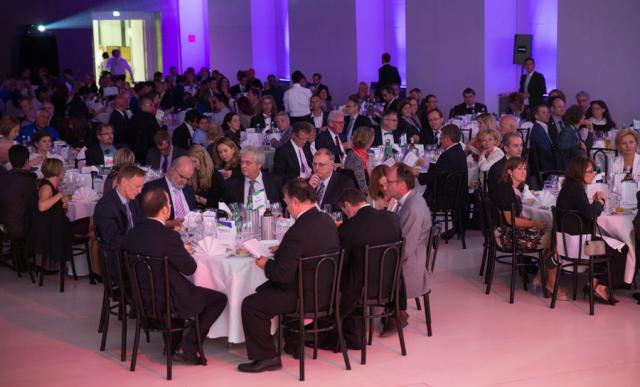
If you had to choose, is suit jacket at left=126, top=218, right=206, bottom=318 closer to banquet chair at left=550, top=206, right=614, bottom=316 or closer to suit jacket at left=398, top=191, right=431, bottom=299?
suit jacket at left=398, top=191, right=431, bottom=299

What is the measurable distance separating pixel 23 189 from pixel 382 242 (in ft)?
12.2

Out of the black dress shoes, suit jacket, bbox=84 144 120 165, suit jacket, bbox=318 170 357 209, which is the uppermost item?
suit jacket, bbox=84 144 120 165

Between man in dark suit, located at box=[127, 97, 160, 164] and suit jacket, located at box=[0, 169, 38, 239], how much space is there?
342 centimetres

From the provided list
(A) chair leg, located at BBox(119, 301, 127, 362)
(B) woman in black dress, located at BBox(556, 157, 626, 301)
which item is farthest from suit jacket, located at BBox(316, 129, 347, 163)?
(A) chair leg, located at BBox(119, 301, 127, 362)

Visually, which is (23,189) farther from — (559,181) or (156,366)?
(559,181)

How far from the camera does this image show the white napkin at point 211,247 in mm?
5828

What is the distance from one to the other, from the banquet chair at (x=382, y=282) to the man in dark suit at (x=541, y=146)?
15.6 ft

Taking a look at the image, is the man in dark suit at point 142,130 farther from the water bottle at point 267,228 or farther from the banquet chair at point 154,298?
the banquet chair at point 154,298

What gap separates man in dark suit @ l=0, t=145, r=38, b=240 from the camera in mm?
7977

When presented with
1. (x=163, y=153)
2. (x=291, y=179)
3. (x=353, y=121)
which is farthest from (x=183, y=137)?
(x=291, y=179)

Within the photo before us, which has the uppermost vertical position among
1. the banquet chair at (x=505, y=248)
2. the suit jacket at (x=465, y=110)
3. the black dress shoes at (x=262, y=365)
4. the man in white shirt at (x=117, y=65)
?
the man in white shirt at (x=117, y=65)

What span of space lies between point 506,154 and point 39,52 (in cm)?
1810

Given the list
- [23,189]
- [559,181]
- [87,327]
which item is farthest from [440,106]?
[87,327]

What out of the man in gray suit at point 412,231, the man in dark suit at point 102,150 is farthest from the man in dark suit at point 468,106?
the man in gray suit at point 412,231
